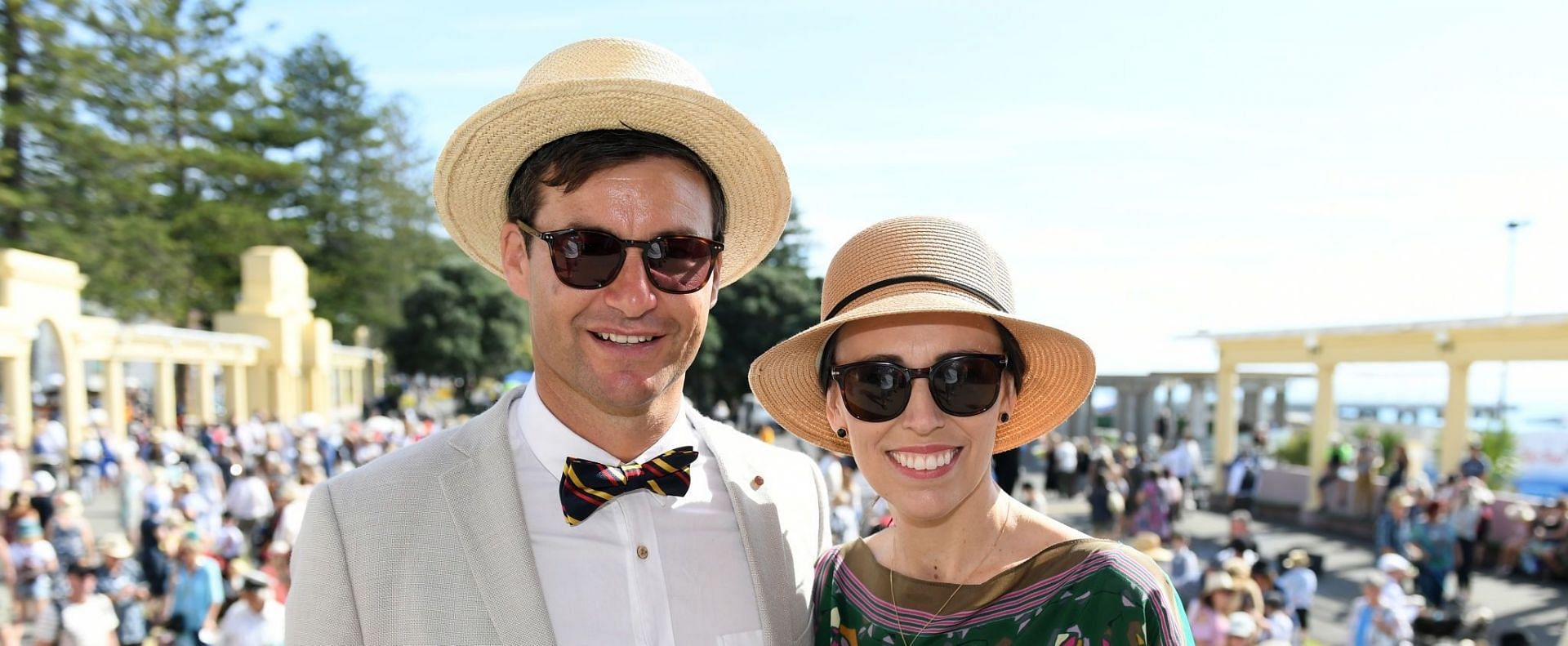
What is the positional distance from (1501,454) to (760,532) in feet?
72.3

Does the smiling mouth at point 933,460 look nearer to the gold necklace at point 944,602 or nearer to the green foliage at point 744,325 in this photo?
the gold necklace at point 944,602

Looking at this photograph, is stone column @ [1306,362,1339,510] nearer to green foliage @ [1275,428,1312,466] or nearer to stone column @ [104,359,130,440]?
green foliage @ [1275,428,1312,466]

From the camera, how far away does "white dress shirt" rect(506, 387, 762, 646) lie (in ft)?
6.01

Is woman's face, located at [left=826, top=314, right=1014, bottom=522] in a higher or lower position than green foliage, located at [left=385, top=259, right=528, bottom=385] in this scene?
higher

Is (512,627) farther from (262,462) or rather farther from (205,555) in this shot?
(262,462)

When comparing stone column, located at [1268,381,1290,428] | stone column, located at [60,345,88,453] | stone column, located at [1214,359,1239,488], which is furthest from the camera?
stone column, located at [1268,381,1290,428]

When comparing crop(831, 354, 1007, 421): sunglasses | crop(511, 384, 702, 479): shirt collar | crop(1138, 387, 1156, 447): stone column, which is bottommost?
crop(1138, 387, 1156, 447): stone column

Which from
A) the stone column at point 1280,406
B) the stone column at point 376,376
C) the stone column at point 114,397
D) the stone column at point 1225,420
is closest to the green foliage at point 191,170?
the stone column at point 376,376

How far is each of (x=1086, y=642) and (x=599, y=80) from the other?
1.44 m

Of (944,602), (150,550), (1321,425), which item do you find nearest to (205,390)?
(150,550)

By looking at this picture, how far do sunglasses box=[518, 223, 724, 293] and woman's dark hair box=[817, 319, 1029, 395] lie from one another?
1.43 feet

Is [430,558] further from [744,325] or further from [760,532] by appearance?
[744,325]

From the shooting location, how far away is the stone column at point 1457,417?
1500 centimetres

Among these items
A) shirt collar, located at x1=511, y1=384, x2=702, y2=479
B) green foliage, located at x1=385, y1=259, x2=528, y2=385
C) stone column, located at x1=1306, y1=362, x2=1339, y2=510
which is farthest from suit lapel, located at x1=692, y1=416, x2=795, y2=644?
green foliage, located at x1=385, y1=259, x2=528, y2=385
